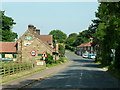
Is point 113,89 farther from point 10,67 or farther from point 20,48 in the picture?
point 20,48

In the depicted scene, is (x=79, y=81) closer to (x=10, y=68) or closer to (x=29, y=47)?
(x=10, y=68)

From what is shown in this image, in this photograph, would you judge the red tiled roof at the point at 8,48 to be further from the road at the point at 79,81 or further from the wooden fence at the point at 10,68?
the road at the point at 79,81

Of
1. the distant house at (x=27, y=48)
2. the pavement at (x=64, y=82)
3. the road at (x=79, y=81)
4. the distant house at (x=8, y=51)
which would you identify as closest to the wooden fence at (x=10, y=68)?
the pavement at (x=64, y=82)

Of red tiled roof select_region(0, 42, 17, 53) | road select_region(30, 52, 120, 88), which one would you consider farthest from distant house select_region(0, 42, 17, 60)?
road select_region(30, 52, 120, 88)

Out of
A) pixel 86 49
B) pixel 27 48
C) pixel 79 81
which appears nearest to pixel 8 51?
pixel 27 48

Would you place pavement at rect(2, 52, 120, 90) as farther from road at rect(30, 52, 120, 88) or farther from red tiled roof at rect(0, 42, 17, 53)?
red tiled roof at rect(0, 42, 17, 53)

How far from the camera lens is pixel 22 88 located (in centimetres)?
1630

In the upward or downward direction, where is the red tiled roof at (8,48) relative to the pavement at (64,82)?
upward

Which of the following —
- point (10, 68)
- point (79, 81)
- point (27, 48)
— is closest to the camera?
point (79, 81)

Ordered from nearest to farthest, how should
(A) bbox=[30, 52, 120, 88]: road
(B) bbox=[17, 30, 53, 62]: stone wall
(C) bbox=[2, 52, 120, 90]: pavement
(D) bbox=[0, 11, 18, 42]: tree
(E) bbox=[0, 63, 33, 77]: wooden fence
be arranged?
(C) bbox=[2, 52, 120, 90]: pavement, (A) bbox=[30, 52, 120, 88]: road, (E) bbox=[0, 63, 33, 77]: wooden fence, (B) bbox=[17, 30, 53, 62]: stone wall, (D) bbox=[0, 11, 18, 42]: tree

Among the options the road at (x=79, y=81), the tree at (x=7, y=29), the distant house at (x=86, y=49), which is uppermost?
the tree at (x=7, y=29)

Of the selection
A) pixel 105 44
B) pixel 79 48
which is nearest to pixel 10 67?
pixel 105 44

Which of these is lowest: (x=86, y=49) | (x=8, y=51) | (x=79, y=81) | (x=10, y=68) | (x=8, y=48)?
(x=79, y=81)

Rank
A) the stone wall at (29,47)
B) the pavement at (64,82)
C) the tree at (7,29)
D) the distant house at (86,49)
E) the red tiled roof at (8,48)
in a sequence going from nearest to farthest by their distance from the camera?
the pavement at (64,82) < the stone wall at (29,47) < the red tiled roof at (8,48) < the tree at (7,29) < the distant house at (86,49)
